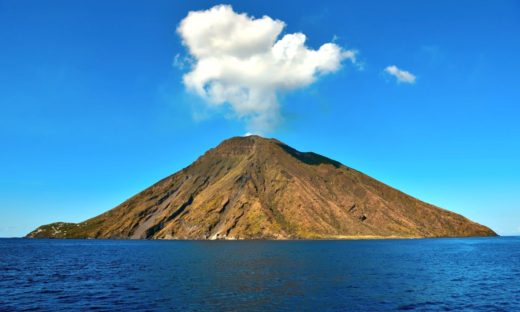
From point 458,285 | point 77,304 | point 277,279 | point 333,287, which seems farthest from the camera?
point 277,279

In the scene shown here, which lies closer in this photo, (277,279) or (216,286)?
(216,286)

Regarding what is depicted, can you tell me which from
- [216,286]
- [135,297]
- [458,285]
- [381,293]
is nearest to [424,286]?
[458,285]

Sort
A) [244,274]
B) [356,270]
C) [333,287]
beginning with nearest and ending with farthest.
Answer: [333,287] → [244,274] → [356,270]

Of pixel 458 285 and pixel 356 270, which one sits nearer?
pixel 458 285

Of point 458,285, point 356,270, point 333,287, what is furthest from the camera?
point 356,270

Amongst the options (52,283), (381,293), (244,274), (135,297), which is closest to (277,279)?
(244,274)

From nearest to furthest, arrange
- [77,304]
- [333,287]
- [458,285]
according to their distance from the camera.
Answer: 1. [77,304]
2. [333,287]
3. [458,285]

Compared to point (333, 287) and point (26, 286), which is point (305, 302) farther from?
point (26, 286)

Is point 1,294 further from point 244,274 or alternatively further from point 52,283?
point 244,274

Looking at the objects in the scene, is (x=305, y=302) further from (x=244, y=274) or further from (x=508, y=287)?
(x=508, y=287)
